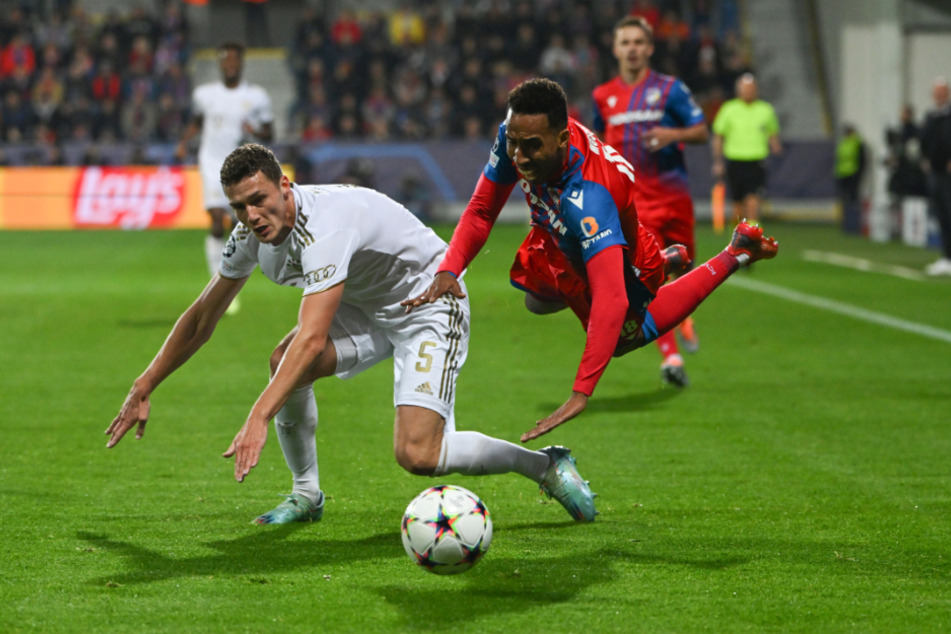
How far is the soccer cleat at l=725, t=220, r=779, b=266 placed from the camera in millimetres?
5660

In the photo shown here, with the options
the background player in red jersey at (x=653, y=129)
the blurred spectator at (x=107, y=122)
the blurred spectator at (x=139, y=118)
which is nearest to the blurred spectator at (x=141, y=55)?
the blurred spectator at (x=139, y=118)

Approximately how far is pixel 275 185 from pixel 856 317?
27.9 feet

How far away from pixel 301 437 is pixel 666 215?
382cm

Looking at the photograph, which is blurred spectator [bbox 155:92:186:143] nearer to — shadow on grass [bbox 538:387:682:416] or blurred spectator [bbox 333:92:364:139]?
blurred spectator [bbox 333:92:364:139]

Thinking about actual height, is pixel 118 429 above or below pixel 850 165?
above

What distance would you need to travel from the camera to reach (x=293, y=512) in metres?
4.98

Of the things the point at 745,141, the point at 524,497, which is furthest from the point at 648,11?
the point at 524,497

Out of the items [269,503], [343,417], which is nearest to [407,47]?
[343,417]

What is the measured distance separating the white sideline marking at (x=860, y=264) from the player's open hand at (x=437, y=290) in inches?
444

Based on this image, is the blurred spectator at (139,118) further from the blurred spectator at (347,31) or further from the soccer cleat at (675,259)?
the soccer cleat at (675,259)

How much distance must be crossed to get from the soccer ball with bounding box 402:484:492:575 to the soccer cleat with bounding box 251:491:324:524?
85cm

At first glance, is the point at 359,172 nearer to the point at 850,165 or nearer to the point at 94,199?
the point at 94,199

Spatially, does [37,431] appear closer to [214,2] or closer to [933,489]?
[933,489]

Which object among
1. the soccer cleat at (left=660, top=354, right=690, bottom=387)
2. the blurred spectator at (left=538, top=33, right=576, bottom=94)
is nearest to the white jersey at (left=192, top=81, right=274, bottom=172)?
the soccer cleat at (left=660, top=354, right=690, bottom=387)
